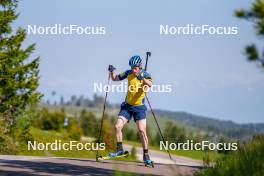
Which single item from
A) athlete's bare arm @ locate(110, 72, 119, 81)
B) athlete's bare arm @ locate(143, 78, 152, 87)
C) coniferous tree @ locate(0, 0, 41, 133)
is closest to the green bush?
athlete's bare arm @ locate(143, 78, 152, 87)

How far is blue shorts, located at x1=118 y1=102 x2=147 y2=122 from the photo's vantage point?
47.1 feet

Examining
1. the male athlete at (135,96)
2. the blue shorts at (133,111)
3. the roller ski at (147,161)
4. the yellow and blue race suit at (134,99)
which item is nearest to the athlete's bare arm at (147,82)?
the male athlete at (135,96)

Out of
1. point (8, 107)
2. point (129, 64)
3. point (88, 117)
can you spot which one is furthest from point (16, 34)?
point (88, 117)

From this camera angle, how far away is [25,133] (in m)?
53.3

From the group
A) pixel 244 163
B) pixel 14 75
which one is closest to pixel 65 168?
pixel 244 163

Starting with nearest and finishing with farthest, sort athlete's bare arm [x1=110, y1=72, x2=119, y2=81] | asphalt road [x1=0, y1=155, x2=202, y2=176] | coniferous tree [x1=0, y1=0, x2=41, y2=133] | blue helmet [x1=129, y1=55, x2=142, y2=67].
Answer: asphalt road [x1=0, y1=155, x2=202, y2=176] < blue helmet [x1=129, y1=55, x2=142, y2=67] < athlete's bare arm [x1=110, y1=72, x2=119, y2=81] < coniferous tree [x1=0, y1=0, x2=41, y2=133]

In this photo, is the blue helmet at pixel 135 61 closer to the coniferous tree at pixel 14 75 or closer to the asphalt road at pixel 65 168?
the asphalt road at pixel 65 168

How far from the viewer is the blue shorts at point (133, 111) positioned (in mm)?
14352

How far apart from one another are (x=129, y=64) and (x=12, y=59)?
1451 inches

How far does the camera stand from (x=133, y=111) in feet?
47.2

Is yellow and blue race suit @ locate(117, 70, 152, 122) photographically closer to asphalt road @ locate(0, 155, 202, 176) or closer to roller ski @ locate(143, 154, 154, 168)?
roller ski @ locate(143, 154, 154, 168)

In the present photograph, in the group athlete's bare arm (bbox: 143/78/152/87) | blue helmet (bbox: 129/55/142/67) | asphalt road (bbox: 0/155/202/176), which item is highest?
blue helmet (bbox: 129/55/142/67)

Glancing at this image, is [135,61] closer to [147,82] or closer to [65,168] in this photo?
[147,82]

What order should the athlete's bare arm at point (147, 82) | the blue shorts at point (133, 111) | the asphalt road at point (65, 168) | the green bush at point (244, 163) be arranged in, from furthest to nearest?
the blue shorts at point (133, 111) < the athlete's bare arm at point (147, 82) < the asphalt road at point (65, 168) < the green bush at point (244, 163)
